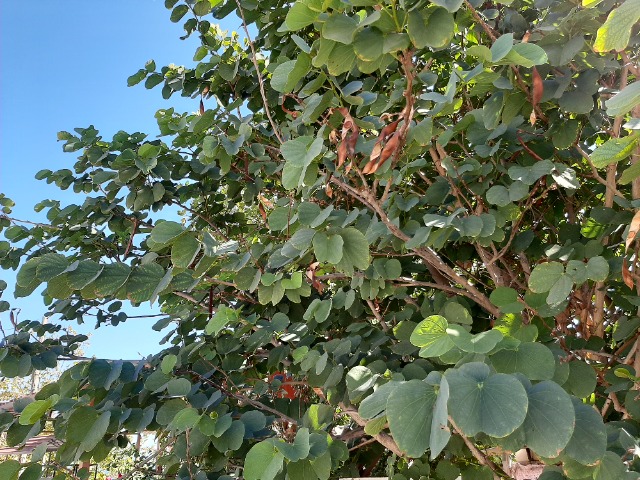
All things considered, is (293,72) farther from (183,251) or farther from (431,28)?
(183,251)

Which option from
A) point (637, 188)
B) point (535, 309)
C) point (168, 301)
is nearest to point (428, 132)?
point (535, 309)

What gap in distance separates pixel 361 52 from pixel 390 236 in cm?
59

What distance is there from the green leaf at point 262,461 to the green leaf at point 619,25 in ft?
2.88

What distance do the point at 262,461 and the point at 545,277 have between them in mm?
728

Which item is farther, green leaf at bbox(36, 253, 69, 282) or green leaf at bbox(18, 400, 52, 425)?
green leaf at bbox(18, 400, 52, 425)

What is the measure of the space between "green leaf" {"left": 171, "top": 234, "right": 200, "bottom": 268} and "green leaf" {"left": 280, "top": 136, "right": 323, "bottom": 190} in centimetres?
24

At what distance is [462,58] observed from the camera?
1.91 meters

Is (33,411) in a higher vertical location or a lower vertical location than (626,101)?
lower

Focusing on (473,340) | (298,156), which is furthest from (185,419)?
(473,340)

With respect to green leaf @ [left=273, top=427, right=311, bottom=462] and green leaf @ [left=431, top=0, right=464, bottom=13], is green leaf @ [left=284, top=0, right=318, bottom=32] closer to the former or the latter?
green leaf @ [left=431, top=0, right=464, bottom=13]

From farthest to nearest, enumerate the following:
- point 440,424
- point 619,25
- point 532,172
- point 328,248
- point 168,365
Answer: point 168,365, point 532,172, point 328,248, point 619,25, point 440,424

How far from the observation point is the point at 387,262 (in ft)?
5.02

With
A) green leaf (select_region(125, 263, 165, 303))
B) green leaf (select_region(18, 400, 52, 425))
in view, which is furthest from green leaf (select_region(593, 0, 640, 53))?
green leaf (select_region(18, 400, 52, 425))

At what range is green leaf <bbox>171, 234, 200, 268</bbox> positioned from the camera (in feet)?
3.90
